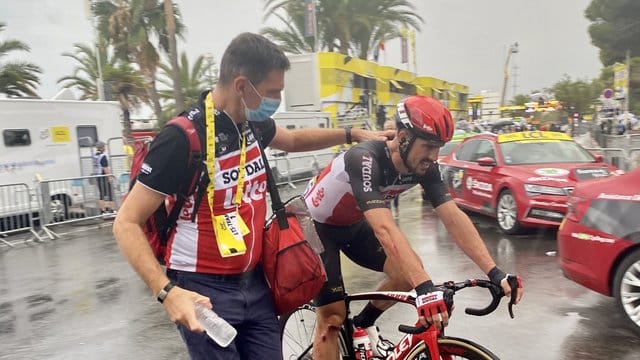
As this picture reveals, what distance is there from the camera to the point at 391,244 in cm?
251

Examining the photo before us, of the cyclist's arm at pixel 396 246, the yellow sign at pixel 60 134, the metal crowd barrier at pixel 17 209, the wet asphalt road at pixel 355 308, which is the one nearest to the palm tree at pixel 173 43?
A: the yellow sign at pixel 60 134

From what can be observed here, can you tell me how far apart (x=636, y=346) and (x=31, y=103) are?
13040mm

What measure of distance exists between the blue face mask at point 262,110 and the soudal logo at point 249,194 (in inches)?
10.5

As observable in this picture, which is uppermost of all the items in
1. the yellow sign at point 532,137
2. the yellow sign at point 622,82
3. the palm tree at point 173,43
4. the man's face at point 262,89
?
the palm tree at point 173,43

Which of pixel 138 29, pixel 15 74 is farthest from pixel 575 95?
pixel 15 74

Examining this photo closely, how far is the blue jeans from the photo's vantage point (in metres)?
2.13

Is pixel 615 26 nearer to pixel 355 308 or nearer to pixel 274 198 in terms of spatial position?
pixel 355 308

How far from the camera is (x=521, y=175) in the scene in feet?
27.9

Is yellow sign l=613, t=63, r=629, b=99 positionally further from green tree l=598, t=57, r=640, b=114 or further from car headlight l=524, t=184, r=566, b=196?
car headlight l=524, t=184, r=566, b=196

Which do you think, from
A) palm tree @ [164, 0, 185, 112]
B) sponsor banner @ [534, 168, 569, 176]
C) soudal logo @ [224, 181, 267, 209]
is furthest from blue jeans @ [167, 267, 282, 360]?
palm tree @ [164, 0, 185, 112]

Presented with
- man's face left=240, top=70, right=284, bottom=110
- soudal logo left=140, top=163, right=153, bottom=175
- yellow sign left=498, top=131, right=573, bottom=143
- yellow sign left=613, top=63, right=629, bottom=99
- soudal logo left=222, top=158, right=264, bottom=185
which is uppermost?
yellow sign left=613, top=63, right=629, bottom=99

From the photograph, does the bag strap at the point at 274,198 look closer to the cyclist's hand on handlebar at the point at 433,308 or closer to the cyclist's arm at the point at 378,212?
the cyclist's arm at the point at 378,212

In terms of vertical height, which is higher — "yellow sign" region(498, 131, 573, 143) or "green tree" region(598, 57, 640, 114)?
"green tree" region(598, 57, 640, 114)

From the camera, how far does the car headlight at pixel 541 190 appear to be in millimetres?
7949
